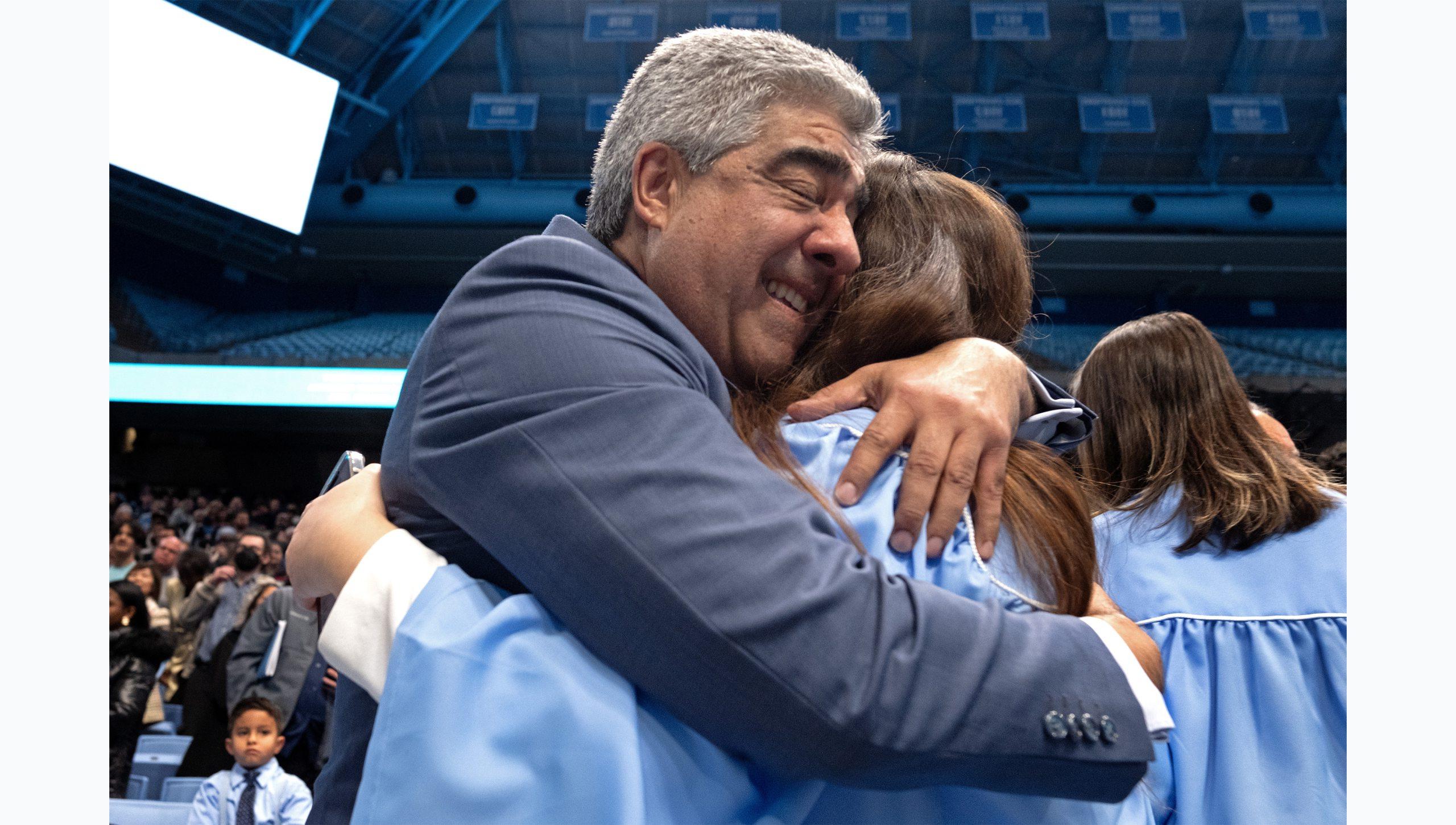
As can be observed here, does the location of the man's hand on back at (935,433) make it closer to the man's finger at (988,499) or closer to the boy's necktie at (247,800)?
the man's finger at (988,499)

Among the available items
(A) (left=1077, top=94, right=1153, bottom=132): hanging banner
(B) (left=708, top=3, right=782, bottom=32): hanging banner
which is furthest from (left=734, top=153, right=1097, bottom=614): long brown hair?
(A) (left=1077, top=94, right=1153, bottom=132): hanging banner

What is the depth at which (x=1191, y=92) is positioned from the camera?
11680mm

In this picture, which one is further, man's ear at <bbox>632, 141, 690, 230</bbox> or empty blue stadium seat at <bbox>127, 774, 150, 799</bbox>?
empty blue stadium seat at <bbox>127, 774, 150, 799</bbox>

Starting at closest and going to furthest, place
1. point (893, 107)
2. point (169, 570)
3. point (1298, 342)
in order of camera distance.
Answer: point (169, 570), point (893, 107), point (1298, 342)

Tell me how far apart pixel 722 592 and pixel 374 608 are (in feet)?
1.02

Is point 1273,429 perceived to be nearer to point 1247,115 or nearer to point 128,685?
point 128,685

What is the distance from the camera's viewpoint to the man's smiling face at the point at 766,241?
1.01 meters

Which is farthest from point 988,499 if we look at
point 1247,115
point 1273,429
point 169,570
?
point 1247,115

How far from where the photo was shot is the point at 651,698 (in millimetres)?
702

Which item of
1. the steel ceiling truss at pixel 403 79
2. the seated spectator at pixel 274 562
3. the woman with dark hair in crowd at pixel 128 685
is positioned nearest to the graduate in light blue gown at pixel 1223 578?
the woman with dark hair in crowd at pixel 128 685

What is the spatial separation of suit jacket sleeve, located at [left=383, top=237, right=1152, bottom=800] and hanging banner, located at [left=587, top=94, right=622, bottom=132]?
10.4m

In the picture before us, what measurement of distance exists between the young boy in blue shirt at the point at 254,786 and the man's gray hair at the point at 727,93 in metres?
3.00

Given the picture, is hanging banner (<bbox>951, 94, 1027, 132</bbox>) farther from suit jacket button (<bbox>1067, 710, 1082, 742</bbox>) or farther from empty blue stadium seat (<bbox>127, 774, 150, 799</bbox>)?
suit jacket button (<bbox>1067, 710, 1082, 742</bbox>)

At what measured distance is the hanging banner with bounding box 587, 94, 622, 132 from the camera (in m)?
10.8
